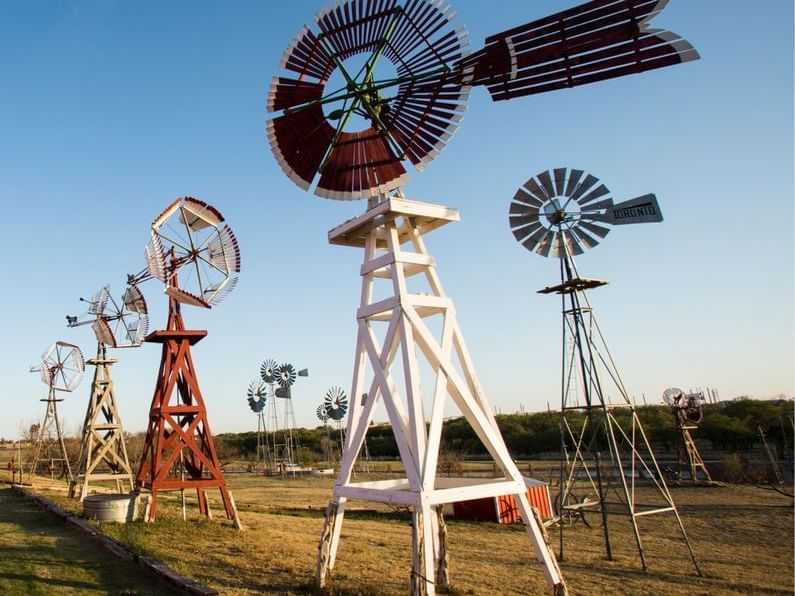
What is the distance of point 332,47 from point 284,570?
9.44 meters

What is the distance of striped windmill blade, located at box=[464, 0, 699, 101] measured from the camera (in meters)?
7.07

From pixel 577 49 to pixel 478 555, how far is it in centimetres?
1141

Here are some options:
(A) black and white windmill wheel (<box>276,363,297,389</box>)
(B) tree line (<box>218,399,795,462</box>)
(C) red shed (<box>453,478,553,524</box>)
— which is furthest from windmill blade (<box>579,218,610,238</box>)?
(A) black and white windmill wheel (<box>276,363,297,389</box>)

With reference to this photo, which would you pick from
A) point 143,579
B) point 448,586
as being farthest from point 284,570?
point 448,586

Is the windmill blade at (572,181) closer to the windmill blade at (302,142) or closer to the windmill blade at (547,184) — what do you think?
the windmill blade at (547,184)

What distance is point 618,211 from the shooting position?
11.5m

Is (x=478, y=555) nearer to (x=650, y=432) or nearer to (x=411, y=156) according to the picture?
(x=411, y=156)

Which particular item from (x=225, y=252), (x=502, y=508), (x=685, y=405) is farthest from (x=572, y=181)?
(x=685, y=405)

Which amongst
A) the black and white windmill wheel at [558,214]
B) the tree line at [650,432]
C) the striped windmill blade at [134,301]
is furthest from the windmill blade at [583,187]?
the tree line at [650,432]

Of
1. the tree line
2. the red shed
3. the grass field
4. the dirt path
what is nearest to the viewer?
the dirt path

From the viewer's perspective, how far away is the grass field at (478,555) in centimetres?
977

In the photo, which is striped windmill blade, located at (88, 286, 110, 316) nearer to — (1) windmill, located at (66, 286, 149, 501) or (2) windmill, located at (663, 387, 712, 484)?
(1) windmill, located at (66, 286, 149, 501)

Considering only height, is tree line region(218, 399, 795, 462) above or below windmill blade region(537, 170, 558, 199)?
below

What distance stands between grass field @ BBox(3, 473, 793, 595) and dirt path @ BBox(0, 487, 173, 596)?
76cm
